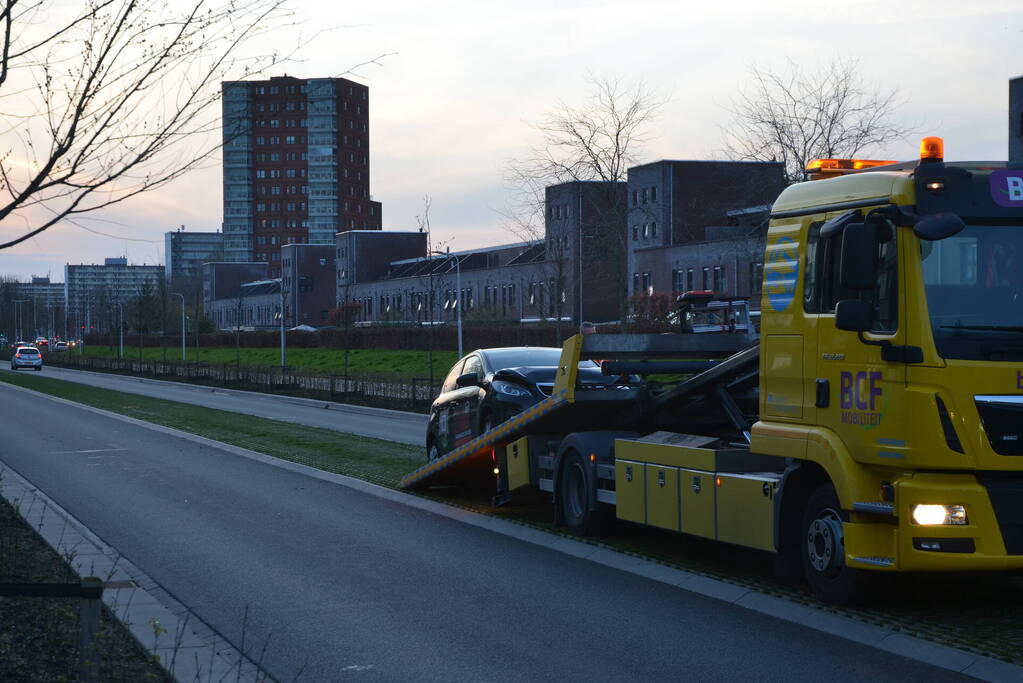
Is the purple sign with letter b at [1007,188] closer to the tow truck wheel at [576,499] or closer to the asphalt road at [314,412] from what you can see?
the tow truck wheel at [576,499]

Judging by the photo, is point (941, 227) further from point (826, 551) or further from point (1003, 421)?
point (826, 551)

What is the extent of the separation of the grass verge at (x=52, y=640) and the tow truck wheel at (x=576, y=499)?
4.69 metres

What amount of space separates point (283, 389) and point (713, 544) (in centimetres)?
4330

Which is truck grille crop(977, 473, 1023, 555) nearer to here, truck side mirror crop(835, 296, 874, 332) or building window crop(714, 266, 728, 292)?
truck side mirror crop(835, 296, 874, 332)

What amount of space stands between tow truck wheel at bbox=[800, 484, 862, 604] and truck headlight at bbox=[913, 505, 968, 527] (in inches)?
29.1

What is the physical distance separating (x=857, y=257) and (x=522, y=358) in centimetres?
990

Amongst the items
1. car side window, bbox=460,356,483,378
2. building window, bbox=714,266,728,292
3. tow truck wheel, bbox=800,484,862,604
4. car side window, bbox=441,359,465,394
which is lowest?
tow truck wheel, bbox=800,484,862,604

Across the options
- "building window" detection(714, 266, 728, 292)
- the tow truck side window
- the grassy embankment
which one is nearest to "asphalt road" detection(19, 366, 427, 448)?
the grassy embankment

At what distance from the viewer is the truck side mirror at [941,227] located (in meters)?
8.35

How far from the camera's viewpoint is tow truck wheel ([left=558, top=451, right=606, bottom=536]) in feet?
42.8

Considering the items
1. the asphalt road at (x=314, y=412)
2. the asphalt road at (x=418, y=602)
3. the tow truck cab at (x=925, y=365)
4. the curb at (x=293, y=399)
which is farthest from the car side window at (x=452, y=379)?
the curb at (x=293, y=399)

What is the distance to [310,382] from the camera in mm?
54156

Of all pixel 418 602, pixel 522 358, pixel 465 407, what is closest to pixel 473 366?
pixel 465 407

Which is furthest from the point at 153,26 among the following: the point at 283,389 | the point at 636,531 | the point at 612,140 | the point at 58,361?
the point at 58,361
